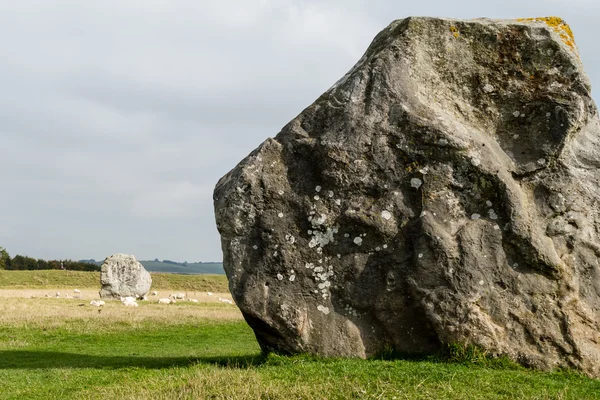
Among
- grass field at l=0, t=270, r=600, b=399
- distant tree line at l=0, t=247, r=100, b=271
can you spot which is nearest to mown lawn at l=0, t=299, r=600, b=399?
grass field at l=0, t=270, r=600, b=399

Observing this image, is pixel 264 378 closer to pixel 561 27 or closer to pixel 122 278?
pixel 561 27

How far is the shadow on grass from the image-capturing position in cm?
1252

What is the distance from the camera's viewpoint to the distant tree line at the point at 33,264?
276 ft

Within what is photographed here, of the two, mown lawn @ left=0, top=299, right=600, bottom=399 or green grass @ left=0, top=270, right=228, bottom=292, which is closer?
mown lawn @ left=0, top=299, right=600, bottom=399

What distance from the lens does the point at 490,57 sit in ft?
38.1

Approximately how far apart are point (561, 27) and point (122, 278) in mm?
36009

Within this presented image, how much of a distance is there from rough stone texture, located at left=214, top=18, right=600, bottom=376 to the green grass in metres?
53.3

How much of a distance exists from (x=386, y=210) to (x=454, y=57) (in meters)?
3.24

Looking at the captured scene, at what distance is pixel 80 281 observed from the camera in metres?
63.8

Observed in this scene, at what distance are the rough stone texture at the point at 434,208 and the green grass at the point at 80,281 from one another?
175ft

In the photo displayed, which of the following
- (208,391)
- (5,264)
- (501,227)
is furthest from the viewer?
(5,264)

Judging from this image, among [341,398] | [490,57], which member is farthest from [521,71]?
A: [341,398]

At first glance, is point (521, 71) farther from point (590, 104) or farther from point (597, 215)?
point (597, 215)

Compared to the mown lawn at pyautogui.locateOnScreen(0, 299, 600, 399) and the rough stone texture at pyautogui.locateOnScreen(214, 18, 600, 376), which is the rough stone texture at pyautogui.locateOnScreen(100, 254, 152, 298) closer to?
the mown lawn at pyautogui.locateOnScreen(0, 299, 600, 399)
